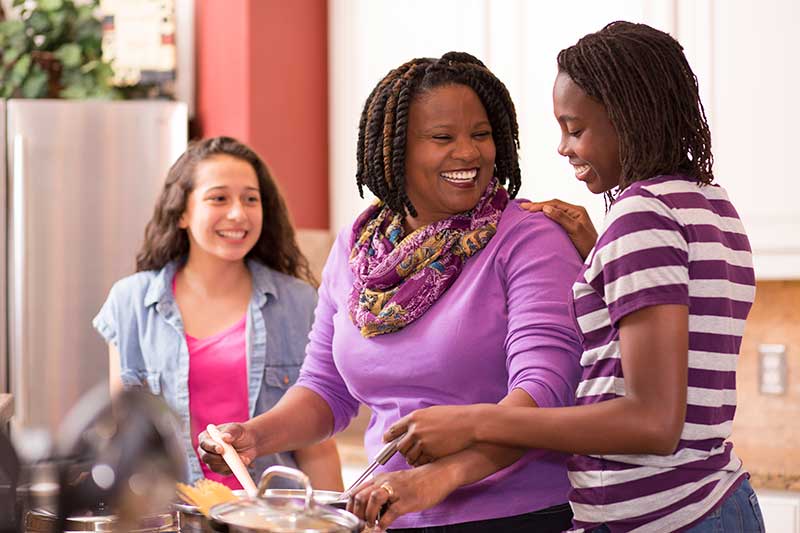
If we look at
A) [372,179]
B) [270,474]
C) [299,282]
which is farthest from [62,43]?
[270,474]

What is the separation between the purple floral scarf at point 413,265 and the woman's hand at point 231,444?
22 cm

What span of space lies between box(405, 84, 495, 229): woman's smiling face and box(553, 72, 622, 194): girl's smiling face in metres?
0.30

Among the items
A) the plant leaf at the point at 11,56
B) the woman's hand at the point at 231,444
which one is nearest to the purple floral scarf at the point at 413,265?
the woman's hand at the point at 231,444

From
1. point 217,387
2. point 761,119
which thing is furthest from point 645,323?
point 761,119

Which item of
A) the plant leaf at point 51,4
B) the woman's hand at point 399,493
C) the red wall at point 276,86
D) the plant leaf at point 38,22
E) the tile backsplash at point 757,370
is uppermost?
the plant leaf at point 51,4

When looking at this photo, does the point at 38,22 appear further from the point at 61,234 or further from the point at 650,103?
the point at 650,103

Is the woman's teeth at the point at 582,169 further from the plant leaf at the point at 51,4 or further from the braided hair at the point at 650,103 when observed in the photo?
the plant leaf at the point at 51,4

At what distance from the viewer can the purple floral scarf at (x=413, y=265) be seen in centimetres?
147

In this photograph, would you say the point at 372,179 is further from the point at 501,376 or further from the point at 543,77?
the point at 543,77

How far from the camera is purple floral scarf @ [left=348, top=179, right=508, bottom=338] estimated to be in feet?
4.84

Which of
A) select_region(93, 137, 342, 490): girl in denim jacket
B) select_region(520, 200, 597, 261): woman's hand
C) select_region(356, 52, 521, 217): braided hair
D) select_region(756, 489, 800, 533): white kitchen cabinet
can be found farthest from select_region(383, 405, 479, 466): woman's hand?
select_region(756, 489, 800, 533): white kitchen cabinet

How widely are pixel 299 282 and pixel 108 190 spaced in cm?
98

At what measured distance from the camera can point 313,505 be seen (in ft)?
3.07

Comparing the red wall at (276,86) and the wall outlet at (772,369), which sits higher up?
the red wall at (276,86)
